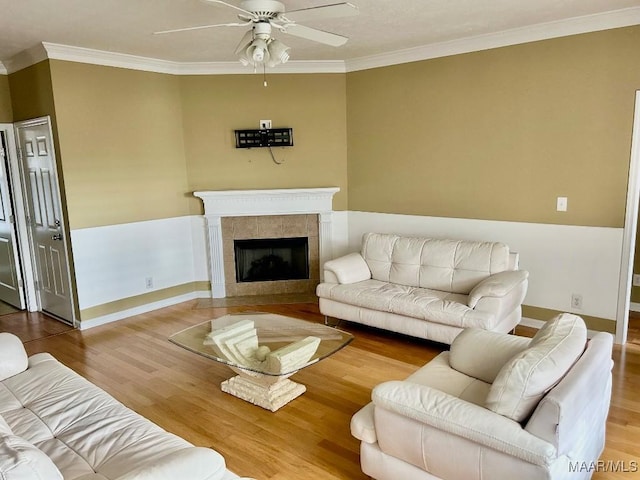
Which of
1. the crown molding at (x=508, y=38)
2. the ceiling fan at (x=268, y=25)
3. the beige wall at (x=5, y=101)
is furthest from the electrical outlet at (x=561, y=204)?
the beige wall at (x=5, y=101)

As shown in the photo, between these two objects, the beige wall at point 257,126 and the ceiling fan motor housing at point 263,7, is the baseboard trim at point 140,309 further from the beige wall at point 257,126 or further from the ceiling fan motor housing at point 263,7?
the ceiling fan motor housing at point 263,7

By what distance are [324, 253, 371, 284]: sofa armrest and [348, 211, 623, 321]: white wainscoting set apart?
986 mm

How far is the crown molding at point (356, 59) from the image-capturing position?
3.63 meters

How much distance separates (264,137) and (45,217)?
7.96 feet

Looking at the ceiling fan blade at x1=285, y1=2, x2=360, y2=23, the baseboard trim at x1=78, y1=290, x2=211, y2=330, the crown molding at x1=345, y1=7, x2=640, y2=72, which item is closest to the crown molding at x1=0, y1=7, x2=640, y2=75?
the crown molding at x1=345, y1=7, x2=640, y2=72

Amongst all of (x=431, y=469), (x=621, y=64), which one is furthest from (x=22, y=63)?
(x=621, y=64)

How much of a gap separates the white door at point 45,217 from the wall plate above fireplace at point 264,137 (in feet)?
6.17

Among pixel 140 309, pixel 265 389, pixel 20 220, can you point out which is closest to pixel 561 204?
pixel 265 389

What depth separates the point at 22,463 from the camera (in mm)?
1202

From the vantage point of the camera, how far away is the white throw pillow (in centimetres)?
116

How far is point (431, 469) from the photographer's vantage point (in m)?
1.90

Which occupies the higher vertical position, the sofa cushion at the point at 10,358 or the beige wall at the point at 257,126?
the beige wall at the point at 257,126

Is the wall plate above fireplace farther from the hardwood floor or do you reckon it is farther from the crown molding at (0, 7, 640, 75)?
the hardwood floor

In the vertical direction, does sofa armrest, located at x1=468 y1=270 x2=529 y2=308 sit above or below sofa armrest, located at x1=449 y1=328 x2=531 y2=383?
above
